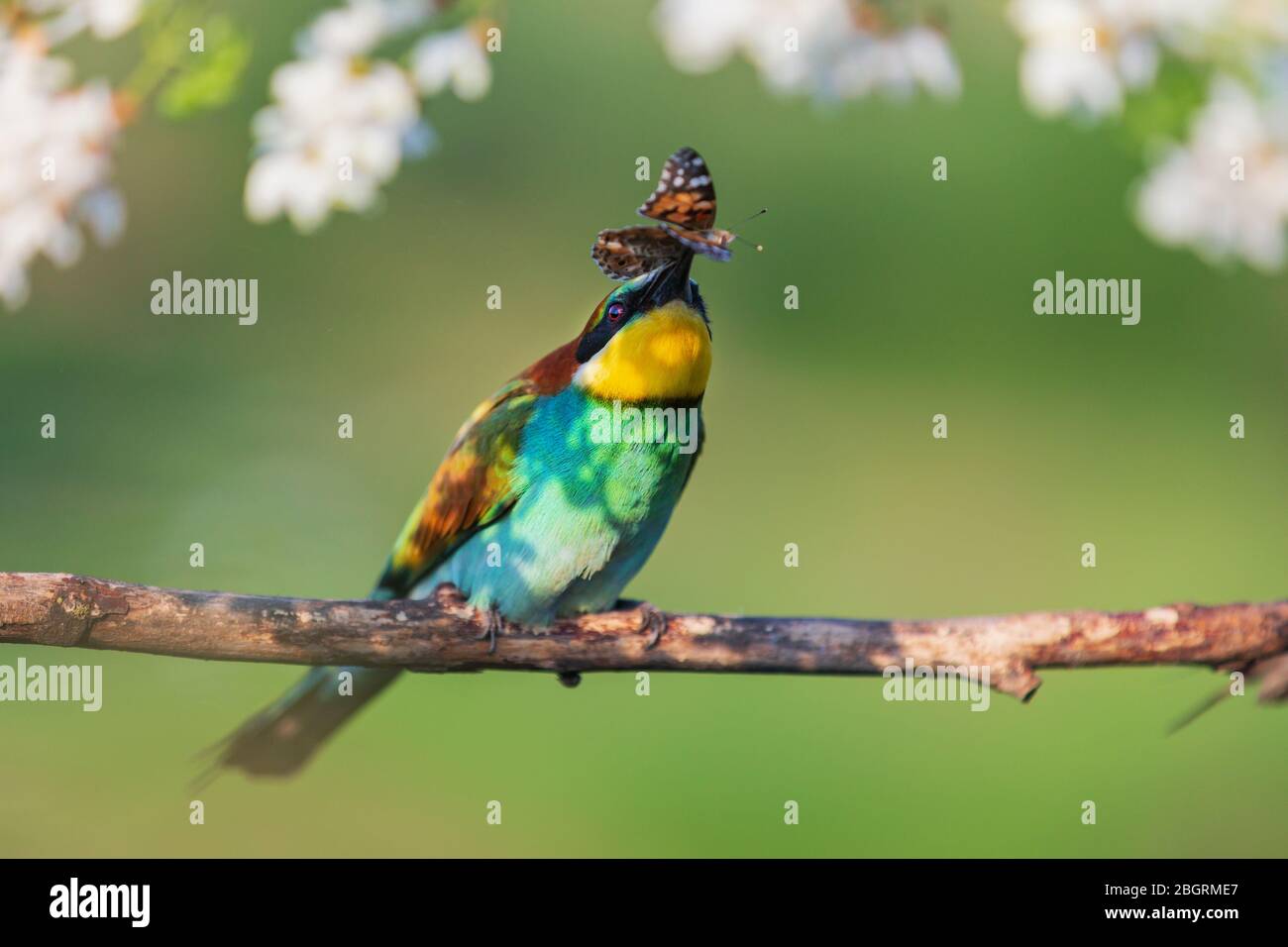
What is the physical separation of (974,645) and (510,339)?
3357 mm

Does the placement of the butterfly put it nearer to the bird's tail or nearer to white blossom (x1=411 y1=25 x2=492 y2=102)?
white blossom (x1=411 y1=25 x2=492 y2=102)

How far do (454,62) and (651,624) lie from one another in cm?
102

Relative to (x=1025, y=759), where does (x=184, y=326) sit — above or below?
above

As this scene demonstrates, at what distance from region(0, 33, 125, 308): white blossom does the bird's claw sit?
3.80 ft

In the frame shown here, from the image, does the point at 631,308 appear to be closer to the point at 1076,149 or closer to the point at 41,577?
the point at 41,577

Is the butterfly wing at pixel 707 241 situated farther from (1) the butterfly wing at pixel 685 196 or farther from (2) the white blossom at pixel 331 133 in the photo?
(2) the white blossom at pixel 331 133

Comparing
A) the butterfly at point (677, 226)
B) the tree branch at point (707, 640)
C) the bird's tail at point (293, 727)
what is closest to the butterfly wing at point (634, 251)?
the butterfly at point (677, 226)

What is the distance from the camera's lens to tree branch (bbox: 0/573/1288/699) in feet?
6.98

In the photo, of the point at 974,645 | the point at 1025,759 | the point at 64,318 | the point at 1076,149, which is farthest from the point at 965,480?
the point at 64,318

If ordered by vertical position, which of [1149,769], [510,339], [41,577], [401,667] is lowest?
[1149,769]

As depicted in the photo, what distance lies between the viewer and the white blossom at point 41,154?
2.23 m

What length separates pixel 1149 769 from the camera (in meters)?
4.10

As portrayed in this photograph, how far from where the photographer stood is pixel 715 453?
5.29m

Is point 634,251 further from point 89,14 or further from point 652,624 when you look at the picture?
point 89,14
